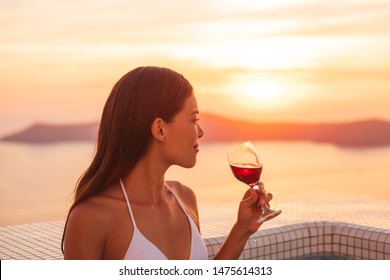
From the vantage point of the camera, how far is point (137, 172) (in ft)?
5.62

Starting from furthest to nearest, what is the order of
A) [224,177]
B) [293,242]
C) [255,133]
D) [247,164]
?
[255,133] → [224,177] → [293,242] → [247,164]

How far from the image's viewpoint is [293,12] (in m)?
7.53

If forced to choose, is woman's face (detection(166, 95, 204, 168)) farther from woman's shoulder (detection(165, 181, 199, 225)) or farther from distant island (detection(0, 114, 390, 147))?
distant island (detection(0, 114, 390, 147))

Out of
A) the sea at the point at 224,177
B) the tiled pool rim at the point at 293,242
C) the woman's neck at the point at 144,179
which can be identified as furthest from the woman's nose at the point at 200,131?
the sea at the point at 224,177

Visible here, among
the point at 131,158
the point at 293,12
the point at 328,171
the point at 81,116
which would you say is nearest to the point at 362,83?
the point at 293,12

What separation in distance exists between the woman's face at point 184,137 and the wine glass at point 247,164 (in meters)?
0.26

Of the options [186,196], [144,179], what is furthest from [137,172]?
[186,196]

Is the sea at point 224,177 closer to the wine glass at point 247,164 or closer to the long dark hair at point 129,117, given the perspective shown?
the wine glass at point 247,164

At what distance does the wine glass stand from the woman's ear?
1.04 ft

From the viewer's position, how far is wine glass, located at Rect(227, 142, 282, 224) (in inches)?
75.0

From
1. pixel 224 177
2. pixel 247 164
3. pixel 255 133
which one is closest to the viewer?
pixel 247 164

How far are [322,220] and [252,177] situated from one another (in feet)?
6.98

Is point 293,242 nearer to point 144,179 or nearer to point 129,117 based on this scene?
point 144,179

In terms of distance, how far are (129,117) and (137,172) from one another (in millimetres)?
190
